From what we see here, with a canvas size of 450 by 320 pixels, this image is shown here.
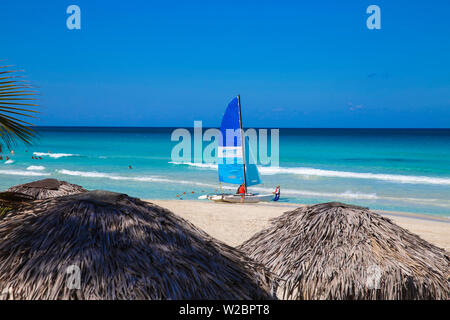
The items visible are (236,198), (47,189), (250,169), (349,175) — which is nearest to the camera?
(47,189)

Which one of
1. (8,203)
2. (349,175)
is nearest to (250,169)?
(349,175)

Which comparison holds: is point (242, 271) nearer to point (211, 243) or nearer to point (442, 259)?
point (211, 243)

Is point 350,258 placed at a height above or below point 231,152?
below

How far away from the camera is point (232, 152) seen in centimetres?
2031

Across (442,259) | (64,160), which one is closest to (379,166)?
(64,160)

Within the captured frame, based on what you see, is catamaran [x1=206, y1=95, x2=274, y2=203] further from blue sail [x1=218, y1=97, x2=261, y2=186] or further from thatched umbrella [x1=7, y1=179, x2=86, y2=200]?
thatched umbrella [x1=7, y1=179, x2=86, y2=200]

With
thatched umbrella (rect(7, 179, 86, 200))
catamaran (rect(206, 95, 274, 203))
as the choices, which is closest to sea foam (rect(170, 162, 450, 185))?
catamaran (rect(206, 95, 274, 203))

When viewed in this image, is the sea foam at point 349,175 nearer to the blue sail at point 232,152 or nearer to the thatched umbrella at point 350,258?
the blue sail at point 232,152

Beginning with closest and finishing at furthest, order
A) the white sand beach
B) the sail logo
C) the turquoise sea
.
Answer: the white sand beach < the sail logo < the turquoise sea

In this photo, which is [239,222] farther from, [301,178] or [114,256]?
[301,178]

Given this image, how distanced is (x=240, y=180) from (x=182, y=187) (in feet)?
21.7

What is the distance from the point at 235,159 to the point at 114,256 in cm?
1715

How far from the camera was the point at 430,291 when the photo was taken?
4625 millimetres

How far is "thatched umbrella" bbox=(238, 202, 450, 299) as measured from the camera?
4625mm
